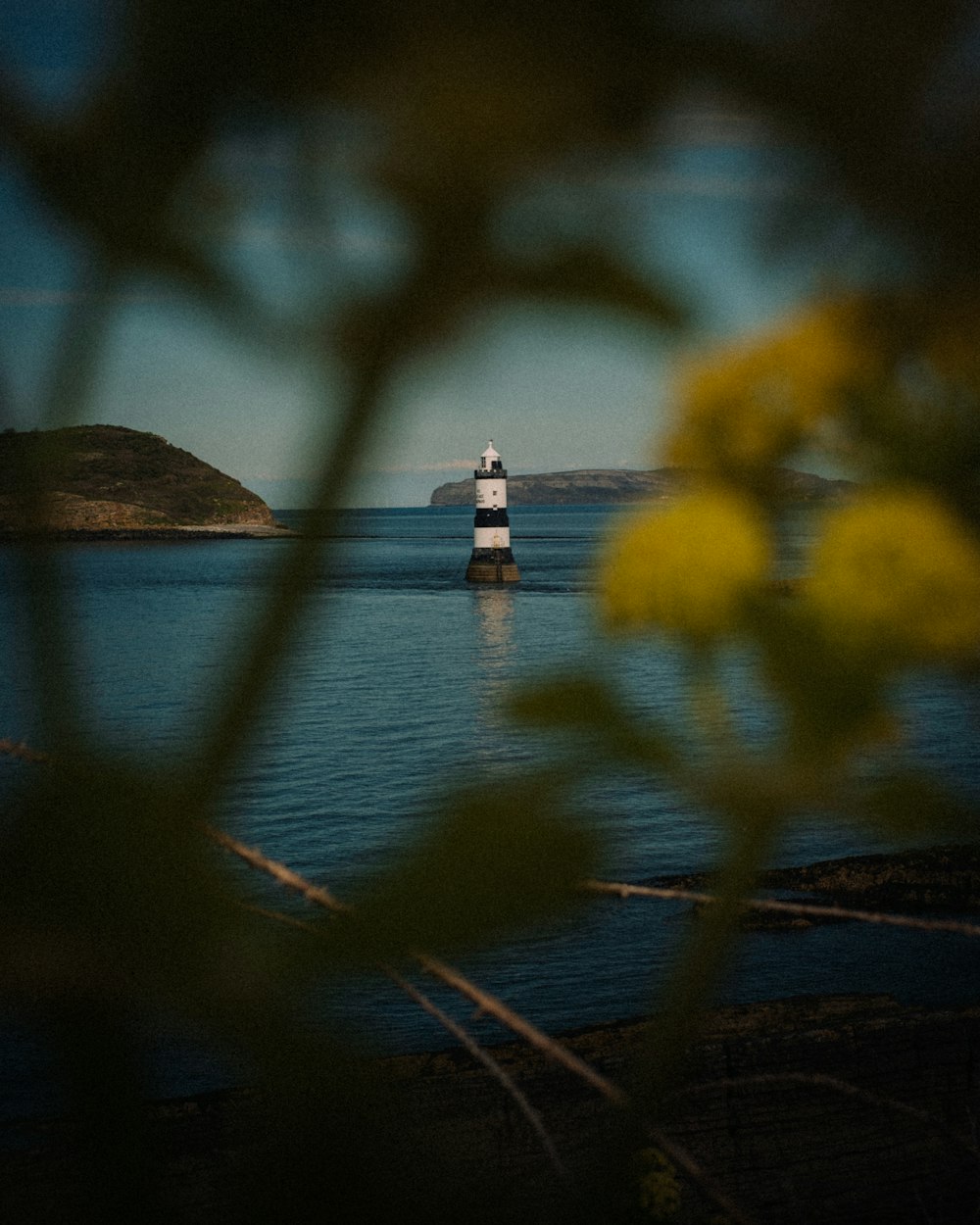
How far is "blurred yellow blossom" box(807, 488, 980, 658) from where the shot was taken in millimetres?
274

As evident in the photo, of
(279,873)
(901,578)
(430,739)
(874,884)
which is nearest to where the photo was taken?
(901,578)

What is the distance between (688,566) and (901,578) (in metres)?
0.06

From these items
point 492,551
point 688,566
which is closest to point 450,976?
point 688,566

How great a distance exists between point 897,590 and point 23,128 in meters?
0.28

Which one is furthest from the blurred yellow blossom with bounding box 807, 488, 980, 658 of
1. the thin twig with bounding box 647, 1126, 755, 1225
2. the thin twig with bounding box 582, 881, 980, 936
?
the thin twig with bounding box 647, 1126, 755, 1225

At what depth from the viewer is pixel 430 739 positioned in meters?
17.4

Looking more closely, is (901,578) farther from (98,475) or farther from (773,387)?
(98,475)

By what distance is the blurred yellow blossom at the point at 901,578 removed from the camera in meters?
0.27

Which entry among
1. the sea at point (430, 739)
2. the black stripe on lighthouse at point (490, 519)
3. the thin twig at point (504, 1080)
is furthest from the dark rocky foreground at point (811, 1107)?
the black stripe on lighthouse at point (490, 519)

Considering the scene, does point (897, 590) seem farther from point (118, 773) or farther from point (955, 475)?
point (118, 773)

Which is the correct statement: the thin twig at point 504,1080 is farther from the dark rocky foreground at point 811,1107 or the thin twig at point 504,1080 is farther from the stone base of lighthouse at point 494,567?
the stone base of lighthouse at point 494,567

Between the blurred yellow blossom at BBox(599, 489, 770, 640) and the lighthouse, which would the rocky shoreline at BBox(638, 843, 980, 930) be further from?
the lighthouse

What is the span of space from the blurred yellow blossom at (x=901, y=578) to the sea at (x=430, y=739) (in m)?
0.01

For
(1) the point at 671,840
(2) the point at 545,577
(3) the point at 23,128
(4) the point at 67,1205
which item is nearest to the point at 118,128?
(3) the point at 23,128
